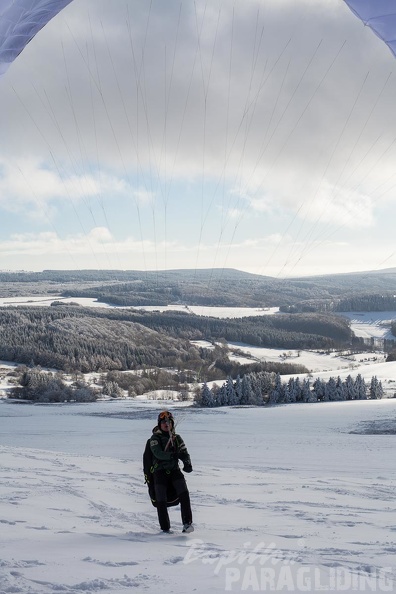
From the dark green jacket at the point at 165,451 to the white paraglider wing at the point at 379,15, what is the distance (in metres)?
5.07

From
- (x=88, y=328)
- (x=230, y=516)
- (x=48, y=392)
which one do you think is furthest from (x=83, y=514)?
(x=88, y=328)

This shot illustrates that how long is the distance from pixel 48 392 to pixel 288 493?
53.4 m

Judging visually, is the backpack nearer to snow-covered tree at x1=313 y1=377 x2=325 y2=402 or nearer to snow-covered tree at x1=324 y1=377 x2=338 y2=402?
snow-covered tree at x1=313 y1=377 x2=325 y2=402

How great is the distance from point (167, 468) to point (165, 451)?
0.21 m

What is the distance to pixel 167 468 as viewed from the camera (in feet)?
19.4

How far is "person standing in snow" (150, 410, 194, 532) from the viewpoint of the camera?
19.0 feet

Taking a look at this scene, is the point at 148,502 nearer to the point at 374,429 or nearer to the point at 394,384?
the point at 374,429

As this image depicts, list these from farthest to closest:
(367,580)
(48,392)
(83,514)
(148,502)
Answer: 1. (48,392)
2. (148,502)
3. (83,514)
4. (367,580)

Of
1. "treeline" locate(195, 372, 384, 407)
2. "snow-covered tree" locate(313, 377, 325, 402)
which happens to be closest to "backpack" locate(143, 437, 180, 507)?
"treeline" locate(195, 372, 384, 407)

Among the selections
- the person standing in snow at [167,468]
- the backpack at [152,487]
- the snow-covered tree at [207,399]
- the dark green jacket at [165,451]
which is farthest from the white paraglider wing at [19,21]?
the snow-covered tree at [207,399]

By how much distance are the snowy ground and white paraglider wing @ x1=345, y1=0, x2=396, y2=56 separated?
5331 mm

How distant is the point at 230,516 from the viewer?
6680 millimetres

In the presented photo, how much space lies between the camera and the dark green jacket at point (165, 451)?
590cm

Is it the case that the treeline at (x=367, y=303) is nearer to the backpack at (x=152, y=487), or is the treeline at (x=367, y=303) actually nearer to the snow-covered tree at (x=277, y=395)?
the snow-covered tree at (x=277, y=395)
